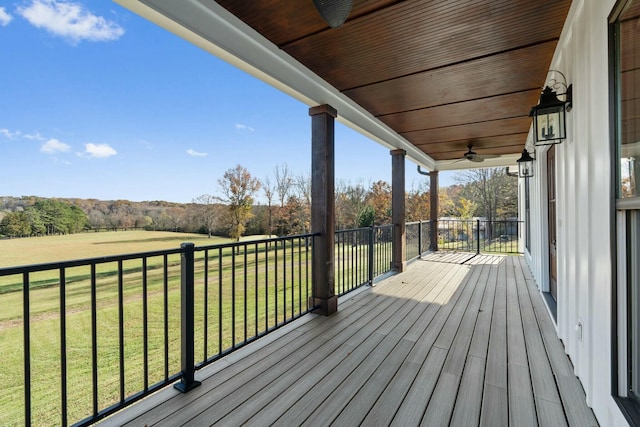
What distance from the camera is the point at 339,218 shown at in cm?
1582

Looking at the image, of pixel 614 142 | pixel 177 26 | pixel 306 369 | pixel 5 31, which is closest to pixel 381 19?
pixel 177 26

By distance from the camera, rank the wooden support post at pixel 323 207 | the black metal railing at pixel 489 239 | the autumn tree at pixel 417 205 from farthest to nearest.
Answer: the autumn tree at pixel 417 205 → the black metal railing at pixel 489 239 → the wooden support post at pixel 323 207

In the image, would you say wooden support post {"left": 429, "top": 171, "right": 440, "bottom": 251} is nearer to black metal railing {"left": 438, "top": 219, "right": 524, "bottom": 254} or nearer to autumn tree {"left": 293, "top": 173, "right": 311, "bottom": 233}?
black metal railing {"left": 438, "top": 219, "right": 524, "bottom": 254}

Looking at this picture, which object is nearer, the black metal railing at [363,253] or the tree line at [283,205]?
the black metal railing at [363,253]

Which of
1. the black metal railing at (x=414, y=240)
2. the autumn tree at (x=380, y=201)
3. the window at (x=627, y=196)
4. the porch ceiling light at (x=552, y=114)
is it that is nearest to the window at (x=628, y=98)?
the window at (x=627, y=196)

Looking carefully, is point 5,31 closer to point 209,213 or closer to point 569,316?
point 209,213

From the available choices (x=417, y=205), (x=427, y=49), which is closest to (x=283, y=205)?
(x=417, y=205)

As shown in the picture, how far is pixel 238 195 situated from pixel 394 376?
1461cm

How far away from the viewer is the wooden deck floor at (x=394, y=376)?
154 cm

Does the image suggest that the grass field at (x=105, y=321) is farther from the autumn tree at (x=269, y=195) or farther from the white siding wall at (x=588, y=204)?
the autumn tree at (x=269, y=195)

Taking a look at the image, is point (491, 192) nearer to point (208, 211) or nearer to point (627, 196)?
point (208, 211)

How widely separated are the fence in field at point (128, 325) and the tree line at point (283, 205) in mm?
4179

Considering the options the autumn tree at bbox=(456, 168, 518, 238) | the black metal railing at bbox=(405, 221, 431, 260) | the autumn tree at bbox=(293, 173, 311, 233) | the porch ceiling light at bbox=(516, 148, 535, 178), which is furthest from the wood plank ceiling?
the autumn tree at bbox=(456, 168, 518, 238)

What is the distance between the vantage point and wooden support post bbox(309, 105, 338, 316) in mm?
3096
